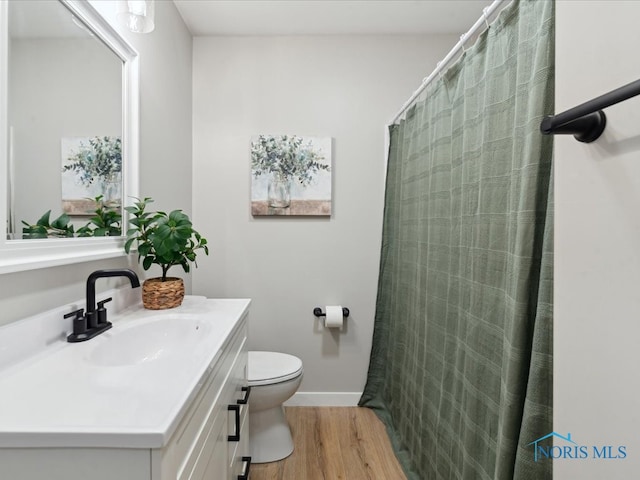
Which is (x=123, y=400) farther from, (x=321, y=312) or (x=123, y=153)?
(x=321, y=312)

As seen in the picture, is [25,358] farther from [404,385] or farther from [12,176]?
[404,385]

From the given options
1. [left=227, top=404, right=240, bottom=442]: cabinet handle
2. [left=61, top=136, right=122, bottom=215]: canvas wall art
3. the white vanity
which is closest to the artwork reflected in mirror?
[left=61, top=136, right=122, bottom=215]: canvas wall art

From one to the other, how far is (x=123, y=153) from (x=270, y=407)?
1.38 m

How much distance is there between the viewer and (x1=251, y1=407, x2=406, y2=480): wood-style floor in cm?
170

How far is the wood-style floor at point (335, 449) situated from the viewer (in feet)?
5.59

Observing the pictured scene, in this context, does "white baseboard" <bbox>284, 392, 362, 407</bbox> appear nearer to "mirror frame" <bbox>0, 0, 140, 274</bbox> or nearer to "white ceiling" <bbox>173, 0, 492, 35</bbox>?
"mirror frame" <bbox>0, 0, 140, 274</bbox>

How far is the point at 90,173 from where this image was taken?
4.05 ft

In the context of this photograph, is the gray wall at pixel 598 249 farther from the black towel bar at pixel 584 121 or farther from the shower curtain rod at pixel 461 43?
the shower curtain rod at pixel 461 43

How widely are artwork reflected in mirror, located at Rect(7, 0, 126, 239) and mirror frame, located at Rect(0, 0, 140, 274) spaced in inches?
0.9

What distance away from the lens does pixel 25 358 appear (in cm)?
89

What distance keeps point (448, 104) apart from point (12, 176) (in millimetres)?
1502

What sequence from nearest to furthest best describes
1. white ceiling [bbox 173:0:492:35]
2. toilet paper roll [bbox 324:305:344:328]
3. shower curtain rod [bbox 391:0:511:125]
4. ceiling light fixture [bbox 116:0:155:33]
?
shower curtain rod [bbox 391:0:511:125]
ceiling light fixture [bbox 116:0:155:33]
white ceiling [bbox 173:0:492:35]
toilet paper roll [bbox 324:305:344:328]

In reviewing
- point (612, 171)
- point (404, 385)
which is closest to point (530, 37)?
point (612, 171)

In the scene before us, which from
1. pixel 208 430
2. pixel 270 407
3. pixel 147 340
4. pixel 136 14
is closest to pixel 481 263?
pixel 208 430
